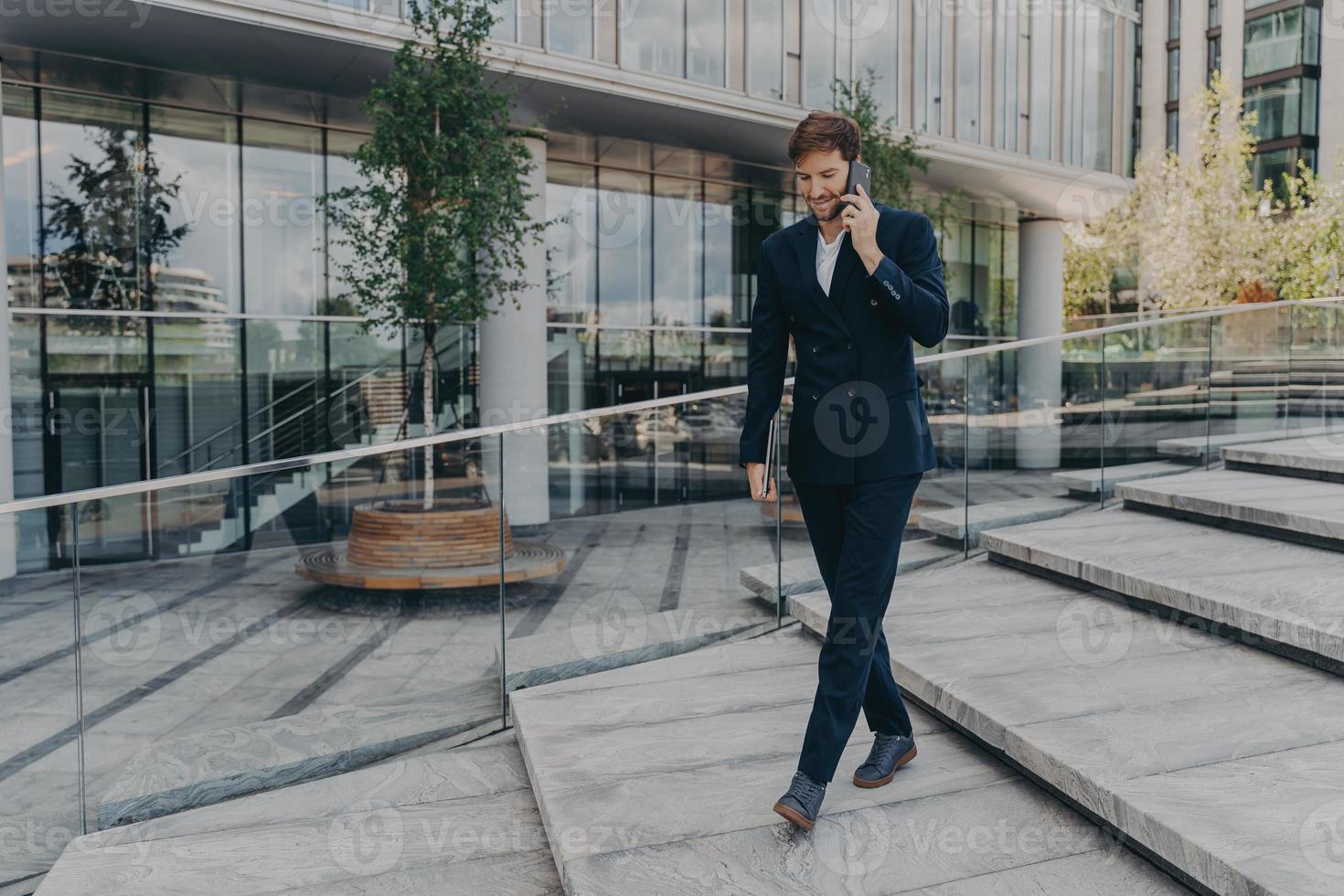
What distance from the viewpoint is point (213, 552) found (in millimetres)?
4012

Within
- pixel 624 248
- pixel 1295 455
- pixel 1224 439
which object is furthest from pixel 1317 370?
pixel 624 248

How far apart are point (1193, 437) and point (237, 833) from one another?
608cm

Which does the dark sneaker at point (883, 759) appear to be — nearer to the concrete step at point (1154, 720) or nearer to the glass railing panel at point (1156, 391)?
the concrete step at point (1154, 720)

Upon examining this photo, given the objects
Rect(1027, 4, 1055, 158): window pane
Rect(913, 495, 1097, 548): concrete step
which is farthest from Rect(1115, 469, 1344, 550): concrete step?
Rect(1027, 4, 1055, 158): window pane

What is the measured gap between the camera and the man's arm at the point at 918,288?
2486mm

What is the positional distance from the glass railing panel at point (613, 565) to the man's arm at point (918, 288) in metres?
1.23

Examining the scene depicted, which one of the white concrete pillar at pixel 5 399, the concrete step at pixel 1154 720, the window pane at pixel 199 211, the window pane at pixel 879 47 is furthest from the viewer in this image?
the window pane at pixel 879 47

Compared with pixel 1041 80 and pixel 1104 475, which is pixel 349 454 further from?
pixel 1041 80

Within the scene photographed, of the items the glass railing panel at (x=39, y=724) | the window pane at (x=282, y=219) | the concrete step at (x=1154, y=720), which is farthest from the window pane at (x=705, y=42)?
the glass railing panel at (x=39, y=724)

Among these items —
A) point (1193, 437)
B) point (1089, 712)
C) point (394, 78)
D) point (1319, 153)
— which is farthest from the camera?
point (1319, 153)

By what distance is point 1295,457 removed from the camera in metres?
5.55

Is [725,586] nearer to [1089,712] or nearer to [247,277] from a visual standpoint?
[1089,712]

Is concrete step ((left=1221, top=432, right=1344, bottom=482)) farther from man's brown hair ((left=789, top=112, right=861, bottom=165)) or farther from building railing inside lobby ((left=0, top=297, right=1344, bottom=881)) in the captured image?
man's brown hair ((left=789, top=112, right=861, bottom=165))

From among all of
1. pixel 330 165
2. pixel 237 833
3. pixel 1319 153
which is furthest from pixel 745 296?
pixel 1319 153
